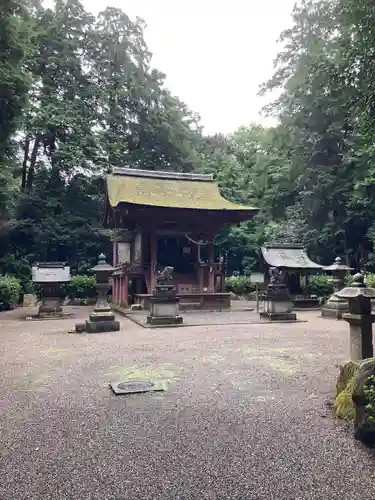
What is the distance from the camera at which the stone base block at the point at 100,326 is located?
9.80 m

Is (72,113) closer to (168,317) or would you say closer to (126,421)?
(168,317)

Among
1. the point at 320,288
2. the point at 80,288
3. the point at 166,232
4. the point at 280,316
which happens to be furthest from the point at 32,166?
the point at 280,316

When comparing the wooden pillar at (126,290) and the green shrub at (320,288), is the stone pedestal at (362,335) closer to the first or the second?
the wooden pillar at (126,290)

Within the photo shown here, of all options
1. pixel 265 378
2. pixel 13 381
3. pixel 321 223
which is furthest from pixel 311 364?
pixel 321 223

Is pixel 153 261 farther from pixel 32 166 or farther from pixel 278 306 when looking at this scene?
pixel 32 166

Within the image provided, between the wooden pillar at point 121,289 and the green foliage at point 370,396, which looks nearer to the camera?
the green foliage at point 370,396

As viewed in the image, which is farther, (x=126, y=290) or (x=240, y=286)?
(x=240, y=286)

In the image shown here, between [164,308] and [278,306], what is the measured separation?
3.39m

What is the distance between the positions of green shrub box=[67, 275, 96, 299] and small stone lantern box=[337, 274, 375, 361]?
50.6 ft

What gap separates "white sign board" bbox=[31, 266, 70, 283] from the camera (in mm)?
13344

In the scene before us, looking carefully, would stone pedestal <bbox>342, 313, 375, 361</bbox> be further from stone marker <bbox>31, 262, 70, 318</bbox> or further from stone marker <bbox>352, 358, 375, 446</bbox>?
stone marker <bbox>31, 262, 70, 318</bbox>

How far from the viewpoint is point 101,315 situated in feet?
32.9

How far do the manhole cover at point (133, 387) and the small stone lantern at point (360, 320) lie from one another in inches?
94.8

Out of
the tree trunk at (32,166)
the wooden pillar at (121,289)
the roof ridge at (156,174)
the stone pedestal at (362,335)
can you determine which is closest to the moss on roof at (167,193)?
the roof ridge at (156,174)
